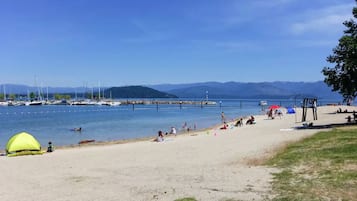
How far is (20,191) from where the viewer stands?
1274 cm

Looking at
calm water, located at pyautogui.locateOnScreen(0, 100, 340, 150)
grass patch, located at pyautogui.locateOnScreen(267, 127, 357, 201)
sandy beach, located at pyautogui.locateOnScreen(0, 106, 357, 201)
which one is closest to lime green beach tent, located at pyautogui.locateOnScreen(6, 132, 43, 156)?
sandy beach, located at pyautogui.locateOnScreen(0, 106, 357, 201)

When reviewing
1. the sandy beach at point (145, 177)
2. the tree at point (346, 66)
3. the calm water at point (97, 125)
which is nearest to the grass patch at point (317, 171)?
the sandy beach at point (145, 177)

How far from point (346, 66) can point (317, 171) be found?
1870 centimetres

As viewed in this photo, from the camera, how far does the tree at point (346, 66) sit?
28.9m

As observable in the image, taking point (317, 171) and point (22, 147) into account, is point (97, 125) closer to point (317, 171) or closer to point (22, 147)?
point (22, 147)

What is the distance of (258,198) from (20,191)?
7.74 meters

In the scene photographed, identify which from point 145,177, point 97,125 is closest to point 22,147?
point 145,177

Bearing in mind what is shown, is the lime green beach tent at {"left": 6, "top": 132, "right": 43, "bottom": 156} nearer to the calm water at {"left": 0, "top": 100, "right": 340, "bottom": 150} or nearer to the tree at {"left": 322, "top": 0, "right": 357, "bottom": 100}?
the calm water at {"left": 0, "top": 100, "right": 340, "bottom": 150}

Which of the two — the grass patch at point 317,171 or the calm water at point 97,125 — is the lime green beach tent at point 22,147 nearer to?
the calm water at point 97,125

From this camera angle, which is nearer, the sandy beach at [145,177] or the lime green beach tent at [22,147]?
the sandy beach at [145,177]

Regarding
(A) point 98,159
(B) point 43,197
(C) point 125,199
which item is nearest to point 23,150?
(A) point 98,159

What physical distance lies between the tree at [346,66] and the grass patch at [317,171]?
11.9 meters

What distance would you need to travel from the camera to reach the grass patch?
1012cm

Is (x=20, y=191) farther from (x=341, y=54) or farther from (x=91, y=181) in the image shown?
(x=341, y=54)
